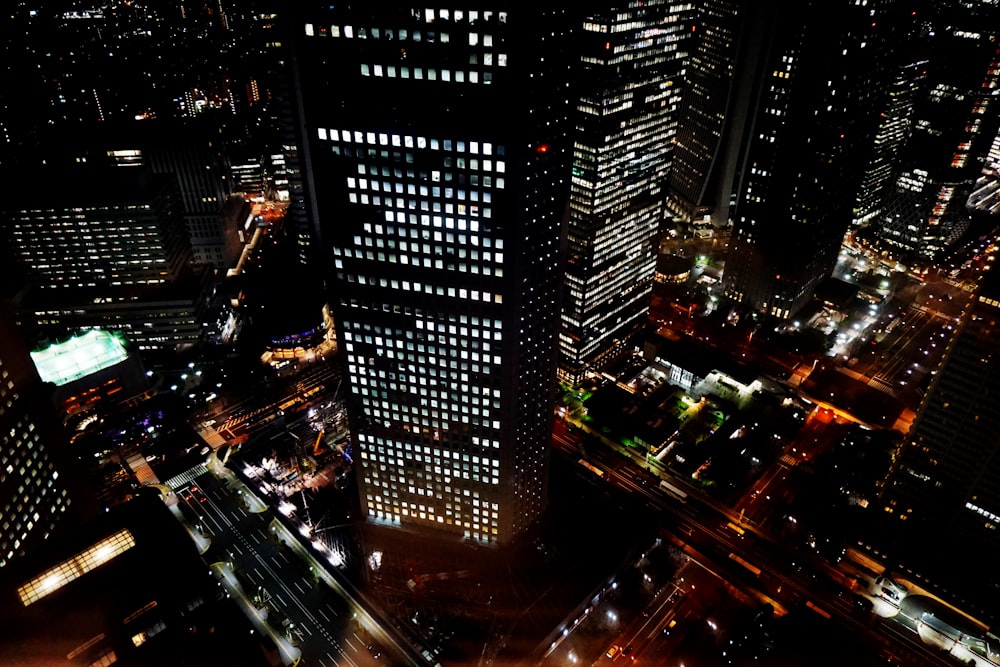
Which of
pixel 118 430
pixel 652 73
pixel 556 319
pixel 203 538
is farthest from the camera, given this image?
pixel 118 430

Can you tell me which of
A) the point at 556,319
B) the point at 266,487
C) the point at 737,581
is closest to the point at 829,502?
the point at 737,581

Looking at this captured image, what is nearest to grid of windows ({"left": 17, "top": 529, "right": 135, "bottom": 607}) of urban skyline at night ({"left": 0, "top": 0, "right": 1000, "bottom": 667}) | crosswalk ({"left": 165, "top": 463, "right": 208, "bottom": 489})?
urban skyline at night ({"left": 0, "top": 0, "right": 1000, "bottom": 667})

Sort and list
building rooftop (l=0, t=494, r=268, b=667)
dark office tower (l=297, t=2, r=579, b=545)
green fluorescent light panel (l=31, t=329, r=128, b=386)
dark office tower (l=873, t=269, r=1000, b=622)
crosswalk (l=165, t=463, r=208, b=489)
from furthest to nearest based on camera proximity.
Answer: green fluorescent light panel (l=31, t=329, r=128, b=386) → crosswalk (l=165, t=463, r=208, b=489) → dark office tower (l=873, t=269, r=1000, b=622) → building rooftop (l=0, t=494, r=268, b=667) → dark office tower (l=297, t=2, r=579, b=545)

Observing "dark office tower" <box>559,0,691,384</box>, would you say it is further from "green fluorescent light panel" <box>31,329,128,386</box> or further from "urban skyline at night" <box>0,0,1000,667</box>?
"green fluorescent light panel" <box>31,329,128,386</box>

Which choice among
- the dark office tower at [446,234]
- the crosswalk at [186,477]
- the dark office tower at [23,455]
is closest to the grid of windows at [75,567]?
the dark office tower at [23,455]

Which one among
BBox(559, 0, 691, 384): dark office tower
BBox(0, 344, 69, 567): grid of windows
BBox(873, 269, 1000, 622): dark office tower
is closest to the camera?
BBox(0, 344, 69, 567): grid of windows

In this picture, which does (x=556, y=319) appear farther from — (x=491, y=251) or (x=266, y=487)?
(x=266, y=487)
